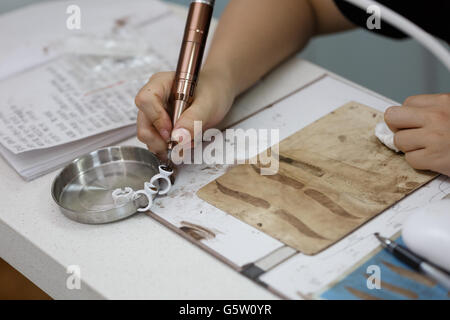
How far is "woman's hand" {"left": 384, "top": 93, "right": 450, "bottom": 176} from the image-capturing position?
56cm

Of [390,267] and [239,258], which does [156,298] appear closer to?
[239,258]

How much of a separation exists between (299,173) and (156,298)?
0.69 feet

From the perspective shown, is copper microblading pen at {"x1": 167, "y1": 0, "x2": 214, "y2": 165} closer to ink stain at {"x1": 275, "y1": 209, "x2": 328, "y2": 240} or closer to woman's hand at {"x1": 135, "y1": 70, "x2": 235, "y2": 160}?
woman's hand at {"x1": 135, "y1": 70, "x2": 235, "y2": 160}

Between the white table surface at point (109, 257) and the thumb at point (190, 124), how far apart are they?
0.09m

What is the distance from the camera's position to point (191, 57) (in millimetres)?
607

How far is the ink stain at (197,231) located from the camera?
53 centimetres

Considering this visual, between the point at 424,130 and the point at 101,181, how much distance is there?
A: 0.35 metres

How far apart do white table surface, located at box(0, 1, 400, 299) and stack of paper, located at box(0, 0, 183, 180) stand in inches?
3.3

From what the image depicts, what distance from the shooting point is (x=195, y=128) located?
1.99ft
